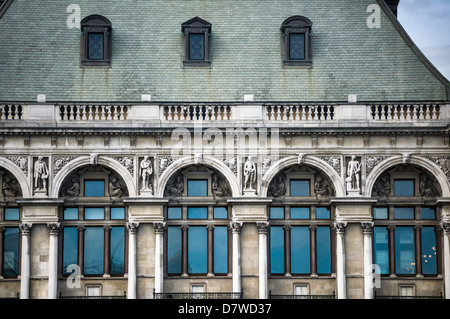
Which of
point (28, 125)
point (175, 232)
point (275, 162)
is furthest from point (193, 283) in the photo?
point (28, 125)

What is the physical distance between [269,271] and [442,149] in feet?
28.0

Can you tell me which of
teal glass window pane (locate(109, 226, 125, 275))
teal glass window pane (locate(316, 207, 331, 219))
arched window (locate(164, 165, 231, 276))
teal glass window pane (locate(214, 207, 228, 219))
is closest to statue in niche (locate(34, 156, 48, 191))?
teal glass window pane (locate(109, 226, 125, 275))

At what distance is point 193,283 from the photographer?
53.4 m

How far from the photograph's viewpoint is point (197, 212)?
53.9 m

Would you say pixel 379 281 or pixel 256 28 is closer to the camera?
pixel 379 281

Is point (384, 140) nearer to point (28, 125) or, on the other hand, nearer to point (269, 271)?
point (269, 271)

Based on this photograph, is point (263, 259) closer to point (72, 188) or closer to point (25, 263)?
point (72, 188)

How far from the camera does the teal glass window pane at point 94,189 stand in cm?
5403

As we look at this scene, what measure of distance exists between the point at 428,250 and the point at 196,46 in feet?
42.6

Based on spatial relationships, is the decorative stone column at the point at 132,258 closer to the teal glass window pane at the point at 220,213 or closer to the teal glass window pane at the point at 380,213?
the teal glass window pane at the point at 220,213

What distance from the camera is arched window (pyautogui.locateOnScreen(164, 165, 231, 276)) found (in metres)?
53.6

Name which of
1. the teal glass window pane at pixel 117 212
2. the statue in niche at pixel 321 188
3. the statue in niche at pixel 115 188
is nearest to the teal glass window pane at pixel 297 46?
the statue in niche at pixel 321 188

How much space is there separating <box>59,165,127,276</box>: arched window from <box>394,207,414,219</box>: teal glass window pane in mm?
11019

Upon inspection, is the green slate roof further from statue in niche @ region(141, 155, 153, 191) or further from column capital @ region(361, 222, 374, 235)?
column capital @ region(361, 222, 374, 235)
